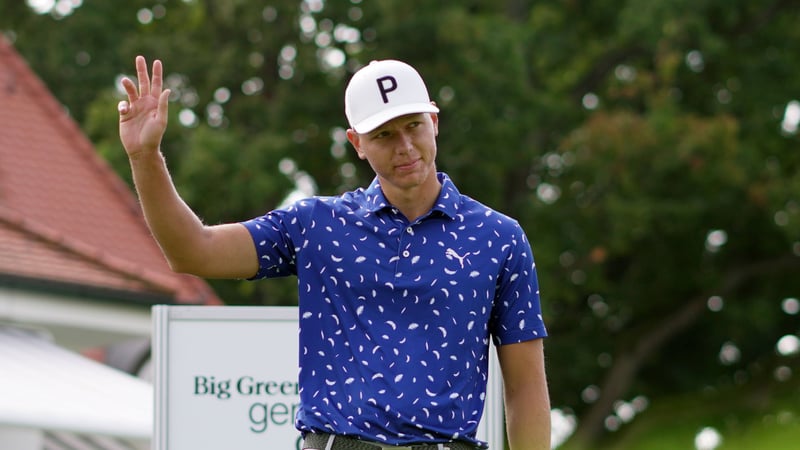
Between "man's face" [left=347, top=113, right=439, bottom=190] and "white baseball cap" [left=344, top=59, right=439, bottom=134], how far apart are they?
2 centimetres

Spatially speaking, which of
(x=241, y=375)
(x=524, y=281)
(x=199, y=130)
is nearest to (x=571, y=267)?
(x=199, y=130)

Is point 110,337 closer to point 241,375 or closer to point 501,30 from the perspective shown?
point 241,375

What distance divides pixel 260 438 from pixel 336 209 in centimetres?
307

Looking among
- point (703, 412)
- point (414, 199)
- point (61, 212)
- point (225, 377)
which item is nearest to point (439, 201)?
point (414, 199)

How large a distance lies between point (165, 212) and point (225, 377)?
3.34 meters

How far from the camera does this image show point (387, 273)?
10.9 feet

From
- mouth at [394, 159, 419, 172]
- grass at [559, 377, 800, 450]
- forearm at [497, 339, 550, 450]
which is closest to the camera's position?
mouth at [394, 159, 419, 172]

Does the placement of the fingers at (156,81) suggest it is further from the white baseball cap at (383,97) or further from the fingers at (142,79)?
the white baseball cap at (383,97)

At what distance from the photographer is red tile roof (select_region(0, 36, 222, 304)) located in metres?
11.1

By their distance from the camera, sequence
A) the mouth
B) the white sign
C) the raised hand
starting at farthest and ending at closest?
the white sign, the mouth, the raised hand

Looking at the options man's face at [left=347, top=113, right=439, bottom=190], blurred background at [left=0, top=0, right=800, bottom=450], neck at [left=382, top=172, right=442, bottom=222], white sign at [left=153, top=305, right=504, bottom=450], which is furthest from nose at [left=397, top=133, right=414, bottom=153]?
blurred background at [left=0, top=0, right=800, bottom=450]

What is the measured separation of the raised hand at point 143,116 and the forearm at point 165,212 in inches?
0.9

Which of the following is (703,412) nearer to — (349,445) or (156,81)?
(349,445)

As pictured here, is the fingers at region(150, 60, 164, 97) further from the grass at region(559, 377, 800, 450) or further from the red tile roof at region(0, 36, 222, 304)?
the grass at region(559, 377, 800, 450)
